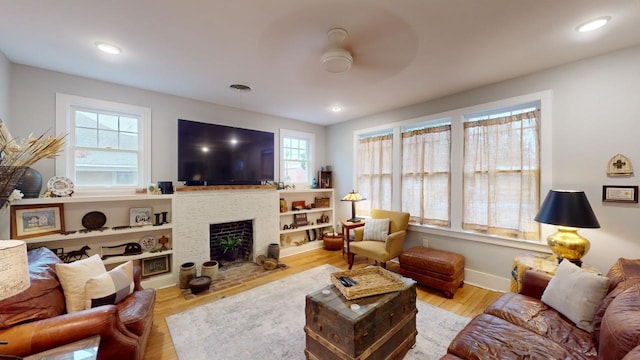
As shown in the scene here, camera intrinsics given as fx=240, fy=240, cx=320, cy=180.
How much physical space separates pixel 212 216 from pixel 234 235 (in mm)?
648

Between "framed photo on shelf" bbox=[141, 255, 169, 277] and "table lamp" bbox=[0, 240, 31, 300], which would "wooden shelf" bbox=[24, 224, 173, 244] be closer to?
"framed photo on shelf" bbox=[141, 255, 169, 277]

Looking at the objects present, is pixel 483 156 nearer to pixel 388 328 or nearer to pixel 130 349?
pixel 388 328

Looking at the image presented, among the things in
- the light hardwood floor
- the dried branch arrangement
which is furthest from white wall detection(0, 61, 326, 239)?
the light hardwood floor

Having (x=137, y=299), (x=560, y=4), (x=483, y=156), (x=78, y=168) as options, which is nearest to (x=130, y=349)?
(x=137, y=299)

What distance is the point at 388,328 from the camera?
1.75 metres

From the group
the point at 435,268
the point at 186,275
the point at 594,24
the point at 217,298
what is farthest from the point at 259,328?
the point at 594,24

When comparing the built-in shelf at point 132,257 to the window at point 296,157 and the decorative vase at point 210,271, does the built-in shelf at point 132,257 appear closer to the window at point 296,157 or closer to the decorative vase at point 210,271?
the decorative vase at point 210,271

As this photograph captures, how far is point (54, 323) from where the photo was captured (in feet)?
4.58

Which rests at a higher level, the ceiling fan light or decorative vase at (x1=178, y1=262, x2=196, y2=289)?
the ceiling fan light

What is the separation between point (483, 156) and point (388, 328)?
2656 mm

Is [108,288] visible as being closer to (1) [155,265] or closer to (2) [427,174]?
(1) [155,265]

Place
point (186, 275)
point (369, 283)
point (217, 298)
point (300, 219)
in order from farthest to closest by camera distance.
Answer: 1. point (300, 219)
2. point (186, 275)
3. point (217, 298)
4. point (369, 283)

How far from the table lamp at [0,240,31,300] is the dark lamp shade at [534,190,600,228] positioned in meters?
3.67

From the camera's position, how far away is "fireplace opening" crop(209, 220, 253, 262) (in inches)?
152
